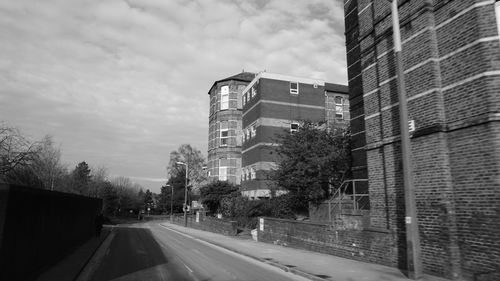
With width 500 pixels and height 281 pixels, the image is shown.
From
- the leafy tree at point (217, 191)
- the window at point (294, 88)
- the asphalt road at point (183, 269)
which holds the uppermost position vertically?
the window at point (294, 88)

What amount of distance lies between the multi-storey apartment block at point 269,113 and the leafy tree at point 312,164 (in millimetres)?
16396

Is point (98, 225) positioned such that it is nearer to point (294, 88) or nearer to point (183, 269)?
point (183, 269)

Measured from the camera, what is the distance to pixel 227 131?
61438 mm

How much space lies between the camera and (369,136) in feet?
52.1

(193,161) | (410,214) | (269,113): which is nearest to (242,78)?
(269,113)

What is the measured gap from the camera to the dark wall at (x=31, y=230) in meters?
9.47

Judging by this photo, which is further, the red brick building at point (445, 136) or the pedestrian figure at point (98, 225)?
the pedestrian figure at point (98, 225)

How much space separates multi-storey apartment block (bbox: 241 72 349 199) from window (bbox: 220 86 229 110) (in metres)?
10.9

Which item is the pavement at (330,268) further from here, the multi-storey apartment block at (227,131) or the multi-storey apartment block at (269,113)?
the multi-storey apartment block at (227,131)

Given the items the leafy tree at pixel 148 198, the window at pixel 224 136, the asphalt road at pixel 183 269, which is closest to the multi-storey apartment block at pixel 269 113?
the window at pixel 224 136

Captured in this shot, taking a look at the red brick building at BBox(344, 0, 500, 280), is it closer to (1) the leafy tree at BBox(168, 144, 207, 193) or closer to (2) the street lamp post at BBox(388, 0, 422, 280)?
(2) the street lamp post at BBox(388, 0, 422, 280)

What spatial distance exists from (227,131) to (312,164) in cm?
3750

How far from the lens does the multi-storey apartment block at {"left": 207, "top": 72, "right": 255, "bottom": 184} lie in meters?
60.7

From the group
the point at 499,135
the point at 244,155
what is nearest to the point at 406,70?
the point at 499,135
